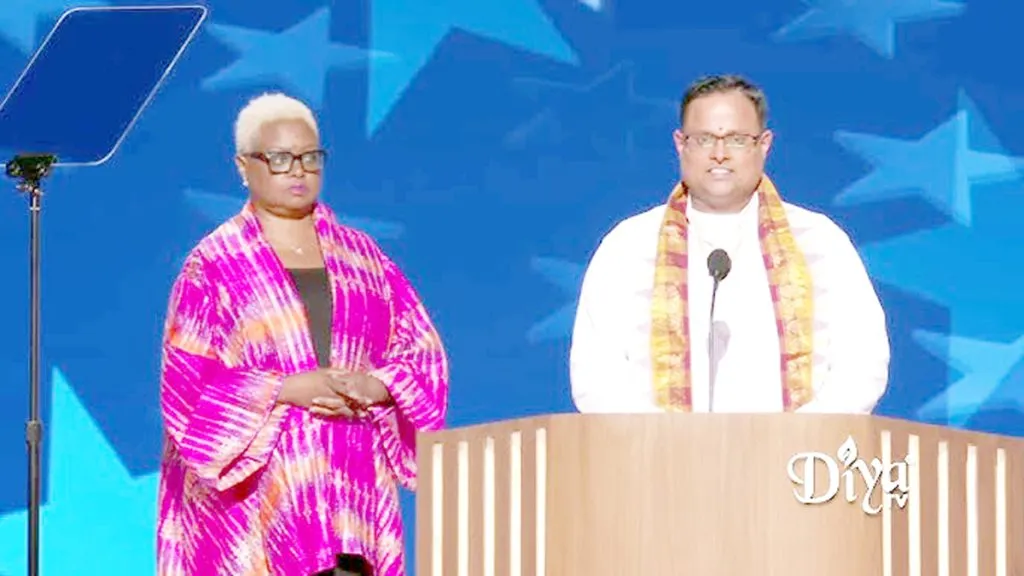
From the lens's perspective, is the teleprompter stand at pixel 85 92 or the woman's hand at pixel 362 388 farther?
the teleprompter stand at pixel 85 92

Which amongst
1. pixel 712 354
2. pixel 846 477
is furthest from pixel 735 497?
pixel 712 354

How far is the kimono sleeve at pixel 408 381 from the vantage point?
5559 millimetres

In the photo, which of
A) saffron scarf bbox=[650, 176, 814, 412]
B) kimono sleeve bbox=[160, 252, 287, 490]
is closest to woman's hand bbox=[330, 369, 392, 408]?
kimono sleeve bbox=[160, 252, 287, 490]

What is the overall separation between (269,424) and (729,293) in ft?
3.20

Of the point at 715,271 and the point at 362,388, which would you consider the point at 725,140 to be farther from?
the point at 362,388

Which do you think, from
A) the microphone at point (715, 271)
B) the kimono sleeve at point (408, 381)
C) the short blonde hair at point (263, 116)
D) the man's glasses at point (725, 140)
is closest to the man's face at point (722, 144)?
the man's glasses at point (725, 140)

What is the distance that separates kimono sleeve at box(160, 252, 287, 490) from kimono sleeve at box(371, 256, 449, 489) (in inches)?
9.6

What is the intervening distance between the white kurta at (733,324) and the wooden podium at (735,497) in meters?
0.40

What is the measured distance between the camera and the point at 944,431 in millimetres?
4535

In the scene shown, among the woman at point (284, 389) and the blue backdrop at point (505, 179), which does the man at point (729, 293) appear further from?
the blue backdrop at point (505, 179)

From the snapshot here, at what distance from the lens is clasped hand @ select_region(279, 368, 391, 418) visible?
214 inches

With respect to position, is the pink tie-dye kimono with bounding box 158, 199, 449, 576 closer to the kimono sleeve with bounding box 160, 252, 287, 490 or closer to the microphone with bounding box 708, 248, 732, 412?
the kimono sleeve with bounding box 160, 252, 287, 490

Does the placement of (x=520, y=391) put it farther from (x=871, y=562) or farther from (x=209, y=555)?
(x=871, y=562)

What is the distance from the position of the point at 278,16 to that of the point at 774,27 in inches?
47.7
